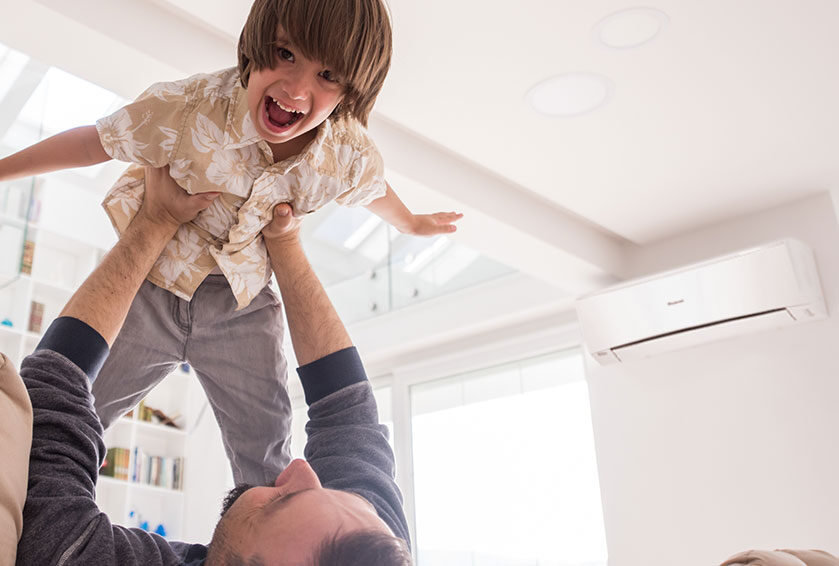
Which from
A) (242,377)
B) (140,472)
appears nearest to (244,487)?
(242,377)

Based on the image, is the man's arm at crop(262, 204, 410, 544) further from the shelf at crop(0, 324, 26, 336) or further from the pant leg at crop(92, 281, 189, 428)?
the shelf at crop(0, 324, 26, 336)

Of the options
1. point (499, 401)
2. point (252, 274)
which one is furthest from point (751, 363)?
point (252, 274)

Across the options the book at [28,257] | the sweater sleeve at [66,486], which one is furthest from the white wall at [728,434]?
the book at [28,257]

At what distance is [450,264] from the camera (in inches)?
165

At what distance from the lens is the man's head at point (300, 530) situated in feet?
2.23

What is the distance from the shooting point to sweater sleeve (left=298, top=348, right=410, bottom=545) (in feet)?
2.92

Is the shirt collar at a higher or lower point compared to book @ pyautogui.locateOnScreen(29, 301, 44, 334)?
lower

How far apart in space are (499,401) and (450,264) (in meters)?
0.76

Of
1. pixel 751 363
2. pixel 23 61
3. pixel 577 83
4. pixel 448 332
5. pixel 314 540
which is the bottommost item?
pixel 314 540

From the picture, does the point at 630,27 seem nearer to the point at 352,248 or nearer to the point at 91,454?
the point at 91,454

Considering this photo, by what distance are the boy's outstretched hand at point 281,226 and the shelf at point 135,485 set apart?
340 centimetres

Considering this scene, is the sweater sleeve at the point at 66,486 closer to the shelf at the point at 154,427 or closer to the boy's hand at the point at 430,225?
the boy's hand at the point at 430,225

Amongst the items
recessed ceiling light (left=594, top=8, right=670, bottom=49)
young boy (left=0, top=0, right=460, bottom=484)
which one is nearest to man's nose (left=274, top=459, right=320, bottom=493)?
young boy (left=0, top=0, right=460, bottom=484)

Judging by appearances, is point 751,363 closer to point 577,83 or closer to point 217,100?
point 577,83
